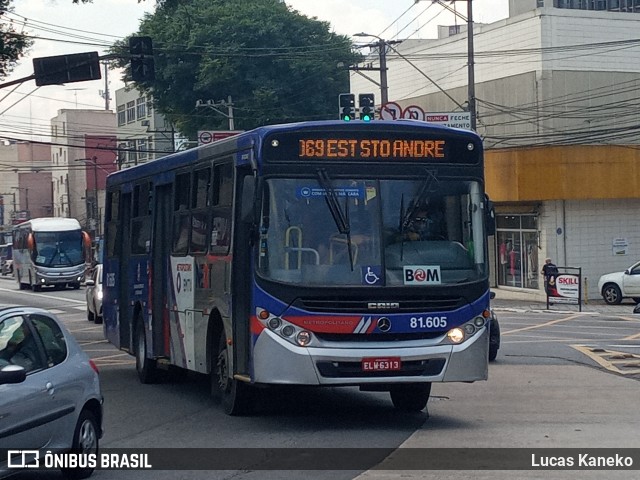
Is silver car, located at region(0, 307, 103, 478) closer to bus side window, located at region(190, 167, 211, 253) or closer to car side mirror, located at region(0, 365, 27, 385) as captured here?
car side mirror, located at region(0, 365, 27, 385)

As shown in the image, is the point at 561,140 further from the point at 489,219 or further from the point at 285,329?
the point at 285,329

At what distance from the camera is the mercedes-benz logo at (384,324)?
37.3 ft

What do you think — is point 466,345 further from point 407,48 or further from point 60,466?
point 407,48

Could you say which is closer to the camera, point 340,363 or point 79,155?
point 340,363

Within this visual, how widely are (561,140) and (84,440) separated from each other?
3557 cm

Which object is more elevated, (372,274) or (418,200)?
(418,200)

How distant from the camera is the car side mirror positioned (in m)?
7.60

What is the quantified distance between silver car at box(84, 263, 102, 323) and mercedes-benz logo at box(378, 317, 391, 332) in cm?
2148

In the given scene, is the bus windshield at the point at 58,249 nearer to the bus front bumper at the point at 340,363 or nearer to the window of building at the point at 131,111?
the window of building at the point at 131,111

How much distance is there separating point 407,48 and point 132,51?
29.6m

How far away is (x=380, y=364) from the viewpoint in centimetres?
1134

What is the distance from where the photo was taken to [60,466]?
8.59 meters

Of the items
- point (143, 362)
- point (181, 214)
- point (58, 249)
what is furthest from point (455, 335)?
point (58, 249)

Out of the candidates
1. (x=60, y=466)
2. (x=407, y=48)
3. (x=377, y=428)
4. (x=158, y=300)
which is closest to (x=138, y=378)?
(x=158, y=300)
